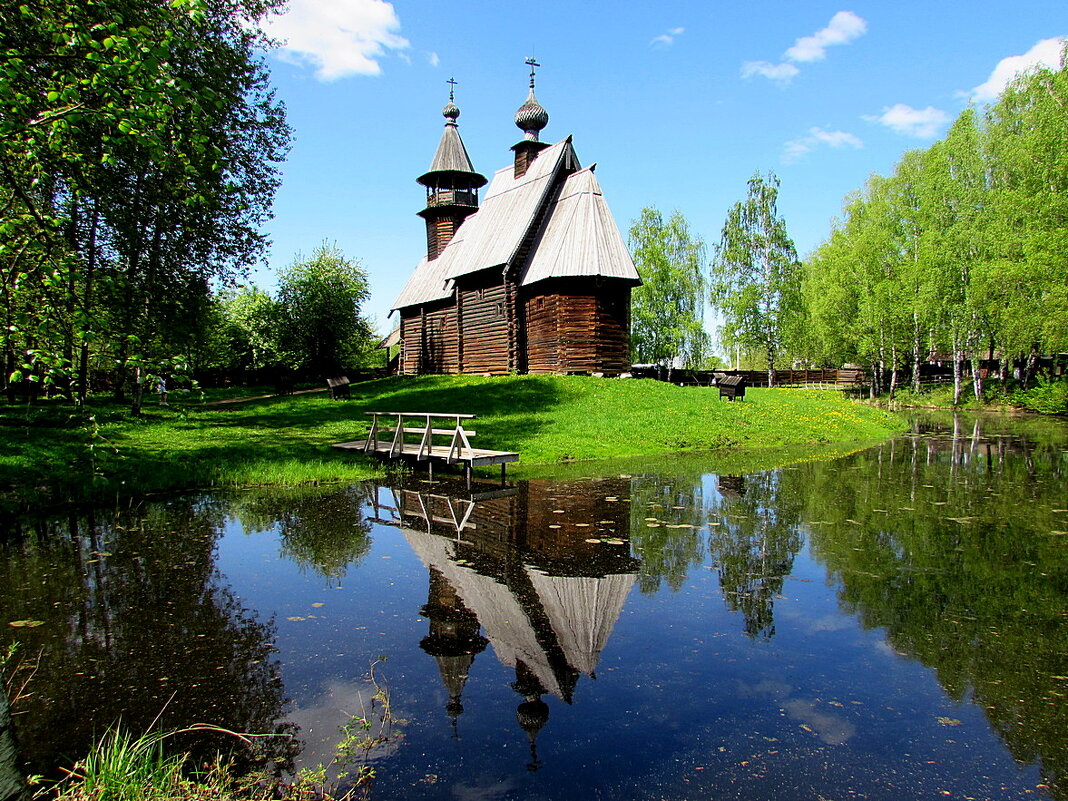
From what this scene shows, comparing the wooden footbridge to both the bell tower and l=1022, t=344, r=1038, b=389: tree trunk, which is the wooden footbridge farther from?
l=1022, t=344, r=1038, b=389: tree trunk

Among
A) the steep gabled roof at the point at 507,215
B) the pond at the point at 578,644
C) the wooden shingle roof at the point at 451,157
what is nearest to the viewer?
the pond at the point at 578,644

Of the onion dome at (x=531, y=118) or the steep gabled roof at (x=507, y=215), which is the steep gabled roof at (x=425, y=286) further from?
the onion dome at (x=531, y=118)

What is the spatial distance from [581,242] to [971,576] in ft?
69.7

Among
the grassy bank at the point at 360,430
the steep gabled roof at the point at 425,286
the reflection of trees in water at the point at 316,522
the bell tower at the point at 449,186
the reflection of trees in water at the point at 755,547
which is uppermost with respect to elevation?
the bell tower at the point at 449,186

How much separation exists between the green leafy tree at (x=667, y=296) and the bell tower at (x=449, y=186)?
13.4m

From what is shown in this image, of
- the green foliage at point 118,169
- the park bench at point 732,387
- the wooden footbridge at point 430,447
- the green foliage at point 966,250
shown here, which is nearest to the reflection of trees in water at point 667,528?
the wooden footbridge at point 430,447

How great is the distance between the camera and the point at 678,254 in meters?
48.5

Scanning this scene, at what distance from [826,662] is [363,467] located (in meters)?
10.2

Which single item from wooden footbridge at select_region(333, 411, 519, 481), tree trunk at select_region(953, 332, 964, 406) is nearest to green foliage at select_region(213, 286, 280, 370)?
wooden footbridge at select_region(333, 411, 519, 481)

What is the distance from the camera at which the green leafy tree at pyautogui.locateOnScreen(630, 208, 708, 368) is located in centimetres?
4572

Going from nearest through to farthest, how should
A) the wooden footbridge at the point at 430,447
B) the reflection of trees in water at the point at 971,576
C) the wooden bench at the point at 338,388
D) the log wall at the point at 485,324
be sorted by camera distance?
the reflection of trees in water at the point at 971,576
the wooden footbridge at the point at 430,447
the wooden bench at the point at 338,388
the log wall at the point at 485,324

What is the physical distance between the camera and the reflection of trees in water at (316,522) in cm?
748

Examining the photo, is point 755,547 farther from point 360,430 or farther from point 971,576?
point 360,430

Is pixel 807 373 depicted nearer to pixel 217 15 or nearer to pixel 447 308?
pixel 447 308
